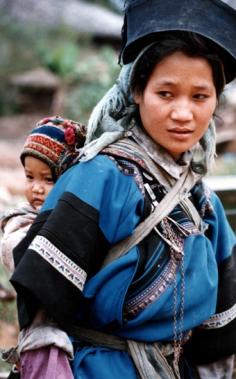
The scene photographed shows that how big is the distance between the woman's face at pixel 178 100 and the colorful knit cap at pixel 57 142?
27 centimetres

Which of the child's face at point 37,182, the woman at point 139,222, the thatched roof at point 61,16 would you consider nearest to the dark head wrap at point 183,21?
the woman at point 139,222

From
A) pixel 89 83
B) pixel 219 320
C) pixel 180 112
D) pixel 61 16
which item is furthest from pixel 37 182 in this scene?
pixel 61 16

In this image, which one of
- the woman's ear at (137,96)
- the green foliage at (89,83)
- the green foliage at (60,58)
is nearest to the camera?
the woman's ear at (137,96)

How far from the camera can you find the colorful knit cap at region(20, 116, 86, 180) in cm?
229

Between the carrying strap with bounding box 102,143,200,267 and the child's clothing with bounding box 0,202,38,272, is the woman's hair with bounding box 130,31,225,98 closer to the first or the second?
the carrying strap with bounding box 102,143,200,267

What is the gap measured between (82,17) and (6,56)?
5463 millimetres

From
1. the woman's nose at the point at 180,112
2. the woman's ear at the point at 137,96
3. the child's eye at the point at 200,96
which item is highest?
the child's eye at the point at 200,96

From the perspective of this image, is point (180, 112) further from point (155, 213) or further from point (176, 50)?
point (155, 213)

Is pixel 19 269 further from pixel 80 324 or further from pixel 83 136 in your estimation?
pixel 83 136

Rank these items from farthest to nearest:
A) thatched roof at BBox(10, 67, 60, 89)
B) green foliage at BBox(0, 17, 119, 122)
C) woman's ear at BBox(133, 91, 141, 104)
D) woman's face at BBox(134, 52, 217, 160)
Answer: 1. thatched roof at BBox(10, 67, 60, 89)
2. green foliage at BBox(0, 17, 119, 122)
3. woman's ear at BBox(133, 91, 141, 104)
4. woman's face at BBox(134, 52, 217, 160)

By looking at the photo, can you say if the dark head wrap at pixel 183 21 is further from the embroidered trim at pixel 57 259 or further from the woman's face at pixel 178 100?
the embroidered trim at pixel 57 259

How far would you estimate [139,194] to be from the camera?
6.66 ft

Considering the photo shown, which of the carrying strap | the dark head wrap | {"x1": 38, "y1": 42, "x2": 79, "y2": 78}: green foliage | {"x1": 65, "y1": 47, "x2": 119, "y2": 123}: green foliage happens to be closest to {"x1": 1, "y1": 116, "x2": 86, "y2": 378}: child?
the carrying strap

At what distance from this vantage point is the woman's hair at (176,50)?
1986mm
